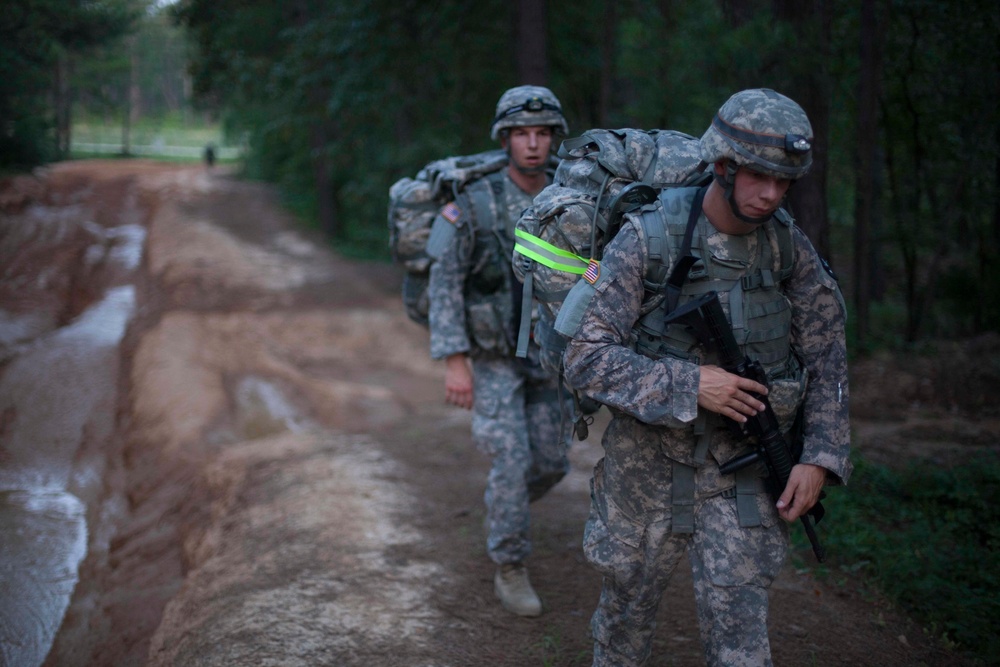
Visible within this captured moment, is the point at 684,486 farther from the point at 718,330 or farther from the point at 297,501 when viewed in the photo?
the point at 297,501

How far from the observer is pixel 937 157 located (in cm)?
843

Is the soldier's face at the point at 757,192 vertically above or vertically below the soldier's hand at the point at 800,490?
above

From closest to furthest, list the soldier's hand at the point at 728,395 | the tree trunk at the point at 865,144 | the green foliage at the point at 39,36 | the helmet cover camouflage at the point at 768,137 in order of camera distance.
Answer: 1. the helmet cover camouflage at the point at 768,137
2. the soldier's hand at the point at 728,395
3. the tree trunk at the point at 865,144
4. the green foliage at the point at 39,36

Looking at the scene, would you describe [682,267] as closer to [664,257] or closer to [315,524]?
[664,257]

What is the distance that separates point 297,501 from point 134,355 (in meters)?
5.65

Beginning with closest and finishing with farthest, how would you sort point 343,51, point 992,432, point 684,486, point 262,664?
point 684,486 → point 262,664 → point 992,432 → point 343,51

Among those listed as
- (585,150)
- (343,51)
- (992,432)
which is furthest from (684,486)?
(343,51)

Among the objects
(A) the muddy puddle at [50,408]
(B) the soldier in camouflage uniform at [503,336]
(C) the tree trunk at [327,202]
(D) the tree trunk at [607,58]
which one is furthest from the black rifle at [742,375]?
(C) the tree trunk at [327,202]

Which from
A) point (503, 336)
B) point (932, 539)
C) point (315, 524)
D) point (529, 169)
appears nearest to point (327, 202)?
point (315, 524)

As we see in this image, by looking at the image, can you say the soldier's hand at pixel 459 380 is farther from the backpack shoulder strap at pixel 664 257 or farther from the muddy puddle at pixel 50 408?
the muddy puddle at pixel 50 408

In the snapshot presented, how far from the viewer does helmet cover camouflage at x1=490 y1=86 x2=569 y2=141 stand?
4117 mm

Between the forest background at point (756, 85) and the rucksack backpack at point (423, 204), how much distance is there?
8.44ft

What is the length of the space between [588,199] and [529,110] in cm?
134

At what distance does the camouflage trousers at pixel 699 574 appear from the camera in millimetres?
2615
